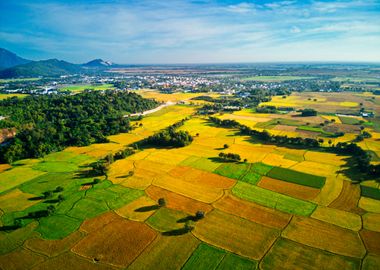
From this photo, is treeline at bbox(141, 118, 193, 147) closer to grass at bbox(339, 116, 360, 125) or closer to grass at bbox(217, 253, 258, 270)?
grass at bbox(217, 253, 258, 270)

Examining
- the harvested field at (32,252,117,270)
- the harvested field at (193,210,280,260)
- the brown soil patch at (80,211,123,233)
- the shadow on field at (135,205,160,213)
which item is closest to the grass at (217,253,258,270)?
the harvested field at (193,210,280,260)

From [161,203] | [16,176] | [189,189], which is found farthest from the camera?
[16,176]

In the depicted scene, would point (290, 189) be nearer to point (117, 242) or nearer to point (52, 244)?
point (117, 242)

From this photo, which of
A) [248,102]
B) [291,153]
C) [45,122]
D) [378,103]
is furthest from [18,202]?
[378,103]

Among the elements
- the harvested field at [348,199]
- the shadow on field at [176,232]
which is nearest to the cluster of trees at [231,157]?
the harvested field at [348,199]

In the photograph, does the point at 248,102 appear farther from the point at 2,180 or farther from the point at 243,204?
the point at 2,180

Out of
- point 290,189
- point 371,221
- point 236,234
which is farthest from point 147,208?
point 371,221

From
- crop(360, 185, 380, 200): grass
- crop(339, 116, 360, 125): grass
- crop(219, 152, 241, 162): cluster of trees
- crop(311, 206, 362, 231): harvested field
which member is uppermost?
crop(339, 116, 360, 125): grass
